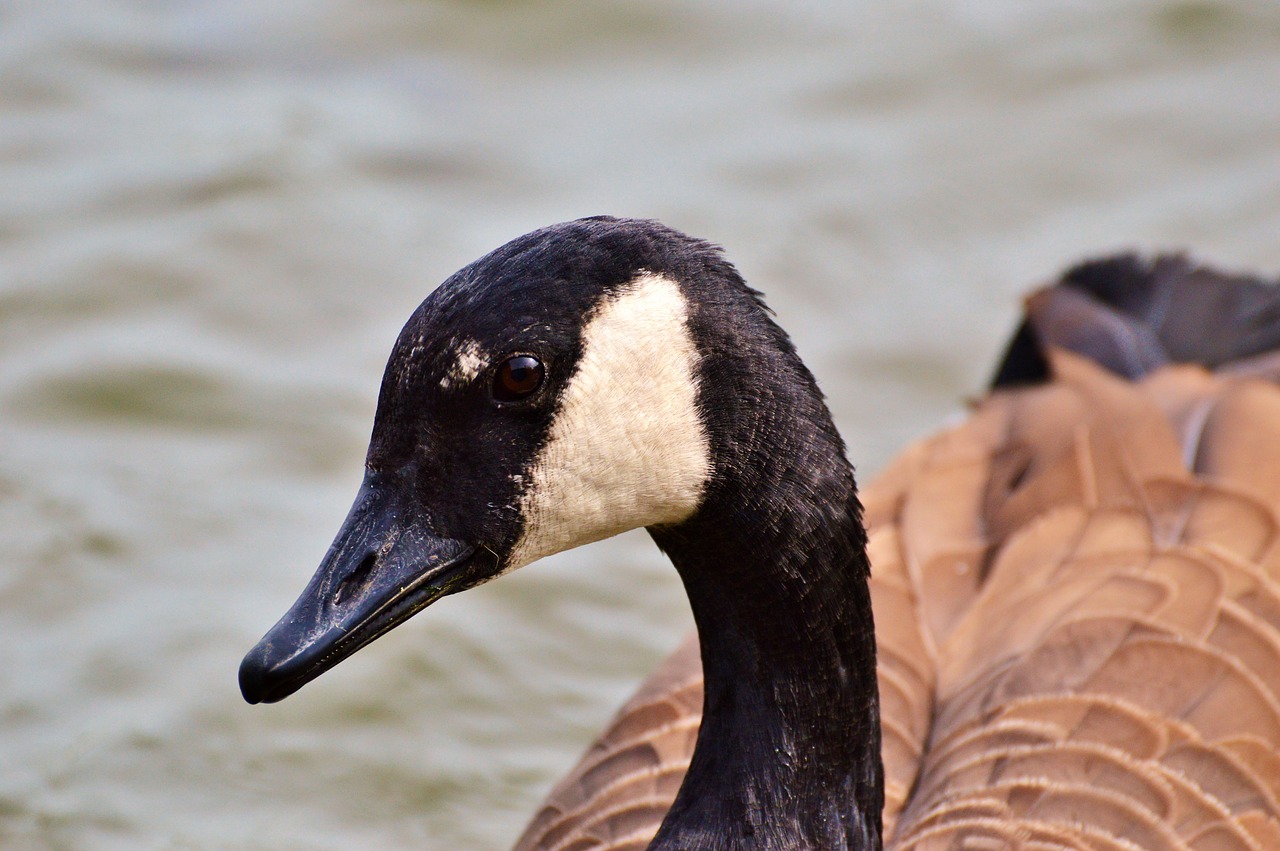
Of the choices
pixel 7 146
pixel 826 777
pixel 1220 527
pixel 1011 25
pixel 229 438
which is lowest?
pixel 826 777

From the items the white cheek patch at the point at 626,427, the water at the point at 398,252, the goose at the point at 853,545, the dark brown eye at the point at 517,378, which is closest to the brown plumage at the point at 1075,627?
the goose at the point at 853,545

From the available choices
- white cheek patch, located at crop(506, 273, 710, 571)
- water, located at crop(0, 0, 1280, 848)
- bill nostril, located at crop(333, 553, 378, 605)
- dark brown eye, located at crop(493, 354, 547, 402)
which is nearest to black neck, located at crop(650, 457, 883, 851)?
white cheek patch, located at crop(506, 273, 710, 571)

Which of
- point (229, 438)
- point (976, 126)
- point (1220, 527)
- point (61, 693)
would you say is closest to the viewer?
point (1220, 527)

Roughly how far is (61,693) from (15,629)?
371 millimetres

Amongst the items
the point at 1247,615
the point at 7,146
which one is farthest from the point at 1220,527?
the point at 7,146

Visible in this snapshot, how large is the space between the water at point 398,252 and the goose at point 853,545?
4.89ft

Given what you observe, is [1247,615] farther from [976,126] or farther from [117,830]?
[976,126]

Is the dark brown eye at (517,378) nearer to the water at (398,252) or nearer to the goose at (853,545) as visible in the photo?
the goose at (853,545)

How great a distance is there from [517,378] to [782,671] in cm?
78

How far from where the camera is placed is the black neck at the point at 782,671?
2799 millimetres

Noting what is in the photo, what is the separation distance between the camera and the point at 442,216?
7.23m

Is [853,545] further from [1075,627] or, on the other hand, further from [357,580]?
[1075,627]

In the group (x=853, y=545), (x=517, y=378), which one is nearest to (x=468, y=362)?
(x=517, y=378)

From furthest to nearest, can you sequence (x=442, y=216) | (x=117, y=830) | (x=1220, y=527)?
1. (x=442, y=216)
2. (x=117, y=830)
3. (x=1220, y=527)
